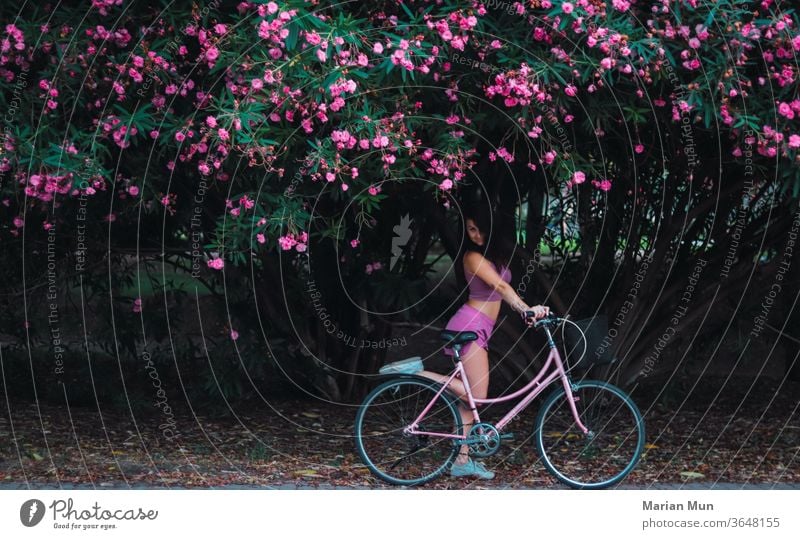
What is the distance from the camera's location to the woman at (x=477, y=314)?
6.99m

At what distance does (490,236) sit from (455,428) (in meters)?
1.34

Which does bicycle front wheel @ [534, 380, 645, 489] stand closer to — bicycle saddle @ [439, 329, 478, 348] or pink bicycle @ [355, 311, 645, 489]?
pink bicycle @ [355, 311, 645, 489]

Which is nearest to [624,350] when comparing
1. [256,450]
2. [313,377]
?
[313,377]

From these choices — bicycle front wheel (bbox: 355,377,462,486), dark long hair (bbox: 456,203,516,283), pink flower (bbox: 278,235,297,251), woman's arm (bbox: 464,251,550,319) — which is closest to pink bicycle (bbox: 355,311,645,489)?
bicycle front wheel (bbox: 355,377,462,486)

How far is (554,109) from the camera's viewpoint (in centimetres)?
661

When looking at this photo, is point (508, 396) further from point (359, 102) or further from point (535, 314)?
point (359, 102)

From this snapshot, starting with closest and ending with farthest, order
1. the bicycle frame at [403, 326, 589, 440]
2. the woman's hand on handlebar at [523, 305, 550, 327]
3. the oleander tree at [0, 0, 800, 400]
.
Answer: the oleander tree at [0, 0, 800, 400]
the woman's hand on handlebar at [523, 305, 550, 327]
the bicycle frame at [403, 326, 589, 440]

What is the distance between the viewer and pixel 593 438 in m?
7.62

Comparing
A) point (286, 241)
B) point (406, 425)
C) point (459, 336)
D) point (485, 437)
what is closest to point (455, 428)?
point (485, 437)

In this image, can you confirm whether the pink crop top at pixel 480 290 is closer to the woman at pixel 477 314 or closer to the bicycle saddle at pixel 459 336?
the woman at pixel 477 314

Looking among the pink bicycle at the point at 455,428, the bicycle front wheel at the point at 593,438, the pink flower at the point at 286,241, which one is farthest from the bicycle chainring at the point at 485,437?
the pink flower at the point at 286,241

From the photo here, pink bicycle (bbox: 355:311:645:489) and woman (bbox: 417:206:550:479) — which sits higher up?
woman (bbox: 417:206:550:479)

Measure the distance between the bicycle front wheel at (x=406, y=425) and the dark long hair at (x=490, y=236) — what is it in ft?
2.92

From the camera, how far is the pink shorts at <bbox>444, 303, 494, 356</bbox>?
7004 millimetres
